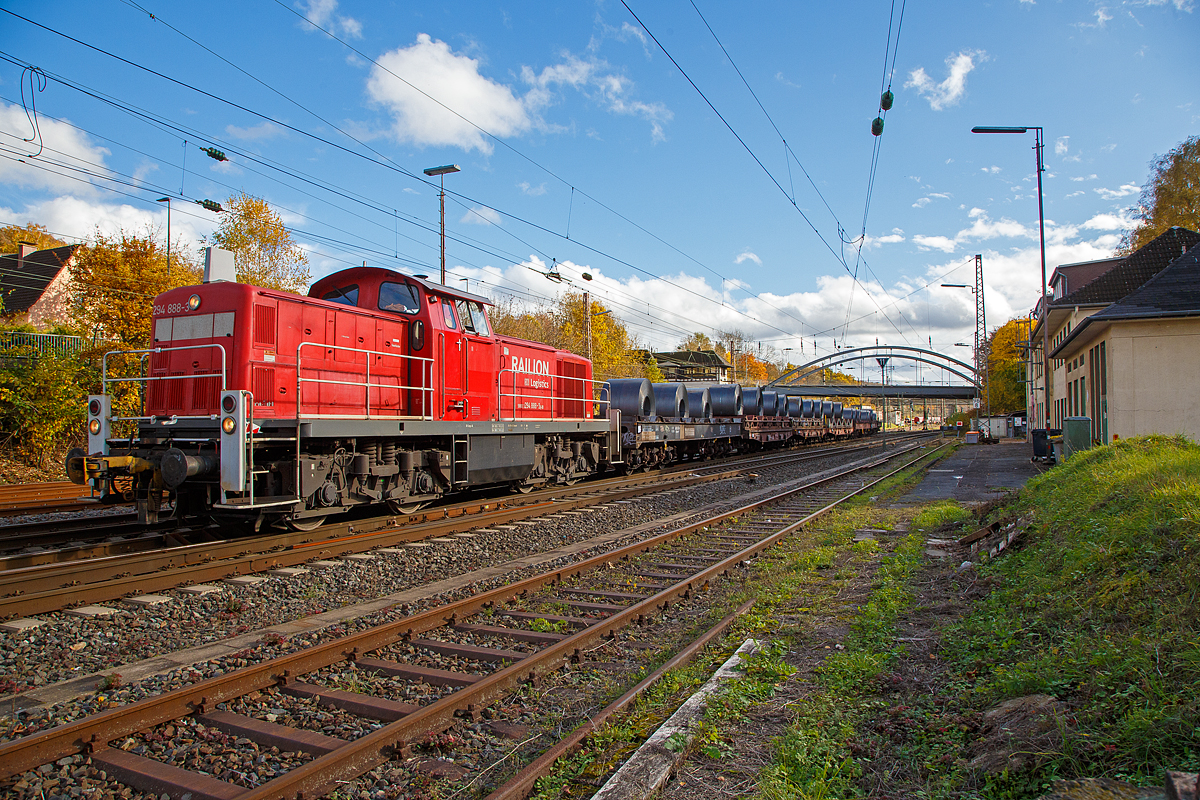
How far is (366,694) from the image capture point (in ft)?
13.9

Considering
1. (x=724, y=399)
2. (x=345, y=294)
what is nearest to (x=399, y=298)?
(x=345, y=294)

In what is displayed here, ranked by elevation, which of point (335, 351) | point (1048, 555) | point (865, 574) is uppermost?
point (335, 351)

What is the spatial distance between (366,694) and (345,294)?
741cm

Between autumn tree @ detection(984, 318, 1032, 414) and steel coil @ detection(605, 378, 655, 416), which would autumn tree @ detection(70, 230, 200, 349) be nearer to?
steel coil @ detection(605, 378, 655, 416)

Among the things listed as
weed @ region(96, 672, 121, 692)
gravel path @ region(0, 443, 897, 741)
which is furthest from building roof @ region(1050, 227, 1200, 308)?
weed @ region(96, 672, 121, 692)

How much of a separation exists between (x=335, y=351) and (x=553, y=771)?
7.31 meters

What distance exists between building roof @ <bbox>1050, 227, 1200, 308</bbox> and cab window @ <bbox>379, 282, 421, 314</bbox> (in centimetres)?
2766

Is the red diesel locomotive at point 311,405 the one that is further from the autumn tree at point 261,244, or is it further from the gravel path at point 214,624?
the autumn tree at point 261,244

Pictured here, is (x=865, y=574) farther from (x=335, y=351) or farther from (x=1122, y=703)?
(x=335, y=351)

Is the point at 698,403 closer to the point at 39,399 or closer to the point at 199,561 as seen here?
the point at 199,561

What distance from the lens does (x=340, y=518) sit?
10.4 metres

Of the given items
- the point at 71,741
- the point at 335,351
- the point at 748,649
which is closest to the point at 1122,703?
the point at 748,649

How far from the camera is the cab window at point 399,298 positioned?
1025cm

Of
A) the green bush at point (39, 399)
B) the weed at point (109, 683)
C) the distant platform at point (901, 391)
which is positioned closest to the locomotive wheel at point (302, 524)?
the weed at point (109, 683)
